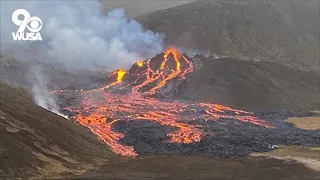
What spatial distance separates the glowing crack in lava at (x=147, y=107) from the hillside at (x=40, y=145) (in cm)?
621

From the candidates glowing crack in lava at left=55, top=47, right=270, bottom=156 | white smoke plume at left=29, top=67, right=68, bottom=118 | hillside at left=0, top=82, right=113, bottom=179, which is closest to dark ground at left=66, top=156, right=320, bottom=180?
hillside at left=0, top=82, right=113, bottom=179

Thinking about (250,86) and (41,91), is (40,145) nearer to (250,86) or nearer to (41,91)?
(41,91)

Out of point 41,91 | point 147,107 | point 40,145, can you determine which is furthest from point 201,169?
point 41,91

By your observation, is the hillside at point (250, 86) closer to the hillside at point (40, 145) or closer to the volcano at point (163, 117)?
the volcano at point (163, 117)

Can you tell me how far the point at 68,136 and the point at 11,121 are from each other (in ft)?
26.3

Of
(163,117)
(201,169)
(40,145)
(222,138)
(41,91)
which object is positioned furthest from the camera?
(41,91)

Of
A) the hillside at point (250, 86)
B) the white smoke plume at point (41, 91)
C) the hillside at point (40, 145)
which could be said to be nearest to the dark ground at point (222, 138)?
the hillside at point (40, 145)

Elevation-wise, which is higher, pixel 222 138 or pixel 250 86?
pixel 250 86

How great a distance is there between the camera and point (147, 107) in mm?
95500

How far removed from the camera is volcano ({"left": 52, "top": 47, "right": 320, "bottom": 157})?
63.9 m

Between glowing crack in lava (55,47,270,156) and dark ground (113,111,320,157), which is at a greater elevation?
glowing crack in lava (55,47,270,156)

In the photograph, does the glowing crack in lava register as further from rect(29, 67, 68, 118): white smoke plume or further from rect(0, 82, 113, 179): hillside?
rect(0, 82, 113, 179): hillside

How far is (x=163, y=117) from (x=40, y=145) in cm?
3987

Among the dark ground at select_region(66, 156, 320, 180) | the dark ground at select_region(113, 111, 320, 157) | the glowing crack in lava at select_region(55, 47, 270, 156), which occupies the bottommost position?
the dark ground at select_region(66, 156, 320, 180)
